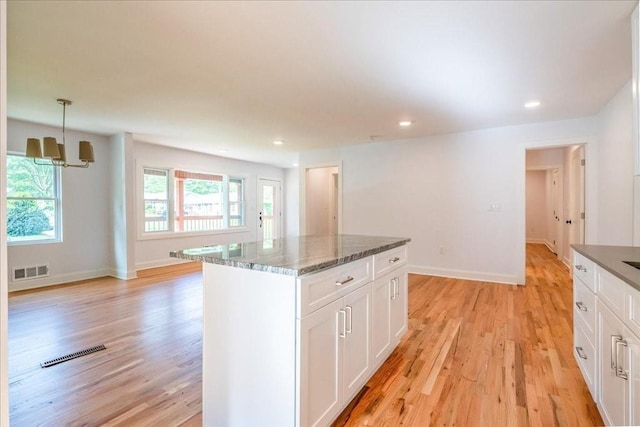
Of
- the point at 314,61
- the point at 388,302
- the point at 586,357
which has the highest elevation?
the point at 314,61

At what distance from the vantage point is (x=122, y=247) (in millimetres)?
5027

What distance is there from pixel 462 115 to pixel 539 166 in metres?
4.36

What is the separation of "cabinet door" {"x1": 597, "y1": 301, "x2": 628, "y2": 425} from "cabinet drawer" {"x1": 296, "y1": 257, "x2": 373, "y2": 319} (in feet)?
3.76

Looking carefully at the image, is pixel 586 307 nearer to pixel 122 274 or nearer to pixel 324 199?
pixel 122 274

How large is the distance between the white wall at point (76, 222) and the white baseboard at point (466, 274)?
526 cm

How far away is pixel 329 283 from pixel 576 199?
5616 millimetres

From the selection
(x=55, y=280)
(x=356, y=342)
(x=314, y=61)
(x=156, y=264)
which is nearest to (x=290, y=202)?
(x=156, y=264)

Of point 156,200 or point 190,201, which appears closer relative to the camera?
point 156,200

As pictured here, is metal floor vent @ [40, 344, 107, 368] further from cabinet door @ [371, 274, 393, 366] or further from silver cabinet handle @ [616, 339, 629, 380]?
silver cabinet handle @ [616, 339, 629, 380]

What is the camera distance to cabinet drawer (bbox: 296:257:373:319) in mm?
1324

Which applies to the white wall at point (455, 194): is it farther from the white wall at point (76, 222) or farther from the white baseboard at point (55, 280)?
the white baseboard at point (55, 280)

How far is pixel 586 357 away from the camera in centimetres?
183

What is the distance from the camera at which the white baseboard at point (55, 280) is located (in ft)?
14.1

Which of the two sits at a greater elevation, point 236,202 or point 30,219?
point 236,202
